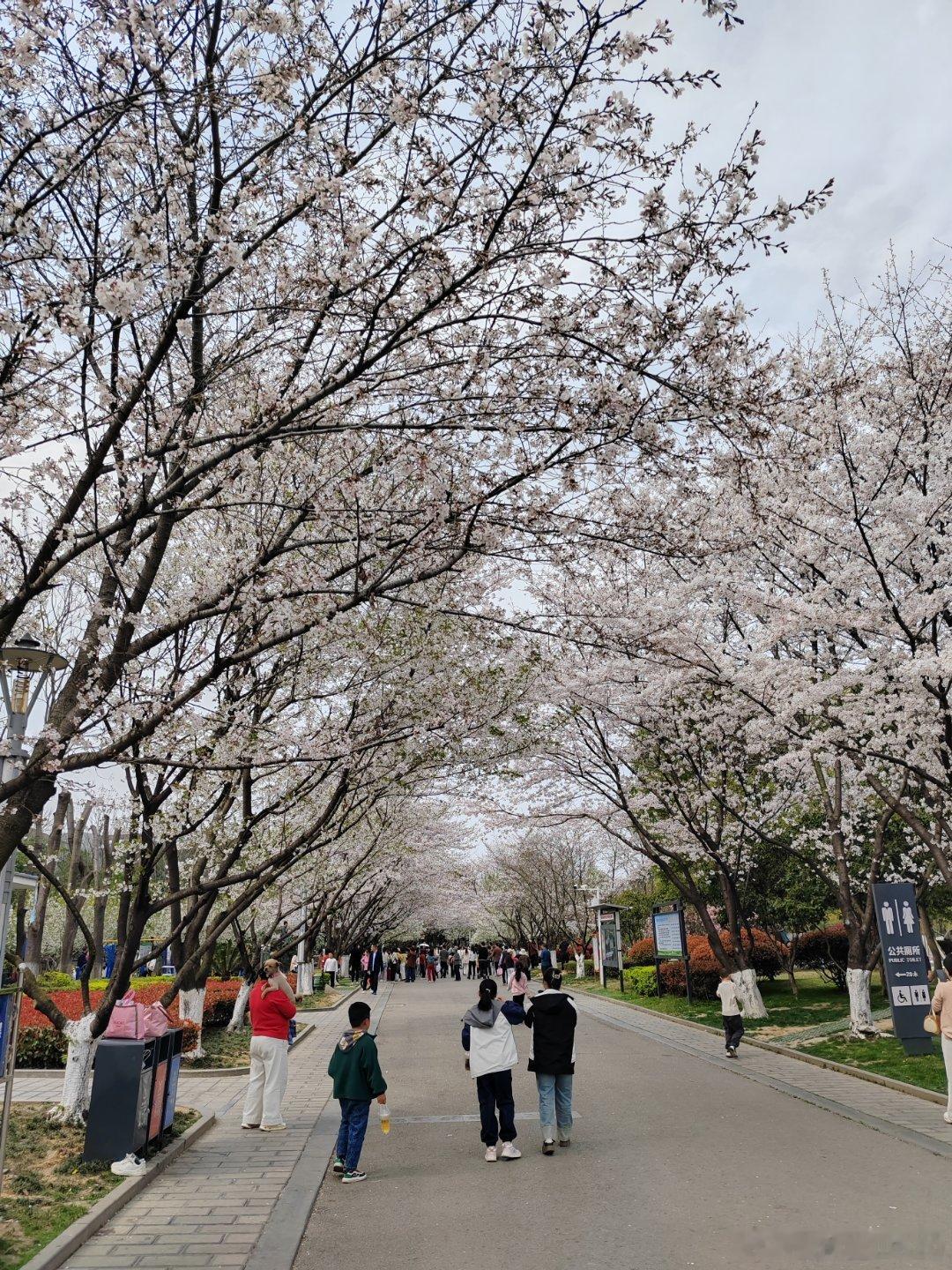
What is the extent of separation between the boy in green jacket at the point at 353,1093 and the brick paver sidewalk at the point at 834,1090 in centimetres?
492

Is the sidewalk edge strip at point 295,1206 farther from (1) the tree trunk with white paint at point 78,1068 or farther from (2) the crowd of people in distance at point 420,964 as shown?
(2) the crowd of people in distance at point 420,964

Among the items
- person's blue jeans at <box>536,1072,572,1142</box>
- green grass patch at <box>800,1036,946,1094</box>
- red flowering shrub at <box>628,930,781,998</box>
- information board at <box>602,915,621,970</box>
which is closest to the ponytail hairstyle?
person's blue jeans at <box>536,1072,572,1142</box>

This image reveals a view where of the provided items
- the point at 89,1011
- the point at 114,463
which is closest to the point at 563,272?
the point at 114,463

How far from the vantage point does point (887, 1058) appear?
1313 centimetres

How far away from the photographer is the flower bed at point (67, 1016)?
553 inches

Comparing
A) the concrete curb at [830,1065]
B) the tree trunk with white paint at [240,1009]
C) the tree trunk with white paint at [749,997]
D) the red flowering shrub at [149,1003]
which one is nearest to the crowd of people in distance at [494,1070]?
the concrete curb at [830,1065]

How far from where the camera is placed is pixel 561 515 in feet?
21.9

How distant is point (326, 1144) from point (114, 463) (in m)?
6.78

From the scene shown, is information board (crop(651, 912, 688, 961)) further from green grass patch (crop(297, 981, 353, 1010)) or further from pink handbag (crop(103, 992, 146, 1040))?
pink handbag (crop(103, 992, 146, 1040))

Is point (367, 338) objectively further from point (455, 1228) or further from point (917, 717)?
point (917, 717)

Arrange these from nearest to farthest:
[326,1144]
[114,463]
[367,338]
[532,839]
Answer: [367,338] < [114,463] < [326,1144] < [532,839]

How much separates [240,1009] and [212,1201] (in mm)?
13179

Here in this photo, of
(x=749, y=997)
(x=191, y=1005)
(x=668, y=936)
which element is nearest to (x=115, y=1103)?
(x=191, y=1005)

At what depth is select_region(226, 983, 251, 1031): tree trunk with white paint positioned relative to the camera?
18500mm
